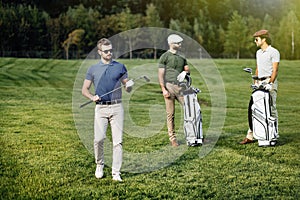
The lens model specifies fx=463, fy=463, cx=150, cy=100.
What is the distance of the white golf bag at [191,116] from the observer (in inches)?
333

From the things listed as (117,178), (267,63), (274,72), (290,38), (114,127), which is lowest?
(290,38)

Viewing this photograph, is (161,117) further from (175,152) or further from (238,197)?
(238,197)

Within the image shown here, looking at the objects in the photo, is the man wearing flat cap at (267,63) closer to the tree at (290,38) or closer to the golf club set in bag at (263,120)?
the golf club set in bag at (263,120)

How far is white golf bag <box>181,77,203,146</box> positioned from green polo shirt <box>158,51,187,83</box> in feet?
0.98

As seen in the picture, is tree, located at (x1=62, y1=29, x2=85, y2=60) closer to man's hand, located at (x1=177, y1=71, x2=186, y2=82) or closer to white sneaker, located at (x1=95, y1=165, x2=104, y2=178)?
man's hand, located at (x1=177, y1=71, x2=186, y2=82)

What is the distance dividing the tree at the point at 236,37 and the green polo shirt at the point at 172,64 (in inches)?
2057

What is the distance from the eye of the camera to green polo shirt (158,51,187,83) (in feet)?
27.3

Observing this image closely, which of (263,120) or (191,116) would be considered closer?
(191,116)

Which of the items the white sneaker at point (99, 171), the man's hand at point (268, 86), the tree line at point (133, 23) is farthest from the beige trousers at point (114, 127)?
the tree line at point (133, 23)

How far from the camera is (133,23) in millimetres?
55469

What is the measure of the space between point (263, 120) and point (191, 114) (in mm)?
1350

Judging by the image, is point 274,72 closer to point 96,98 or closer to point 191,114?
point 191,114

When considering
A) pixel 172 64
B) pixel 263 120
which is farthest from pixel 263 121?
pixel 172 64

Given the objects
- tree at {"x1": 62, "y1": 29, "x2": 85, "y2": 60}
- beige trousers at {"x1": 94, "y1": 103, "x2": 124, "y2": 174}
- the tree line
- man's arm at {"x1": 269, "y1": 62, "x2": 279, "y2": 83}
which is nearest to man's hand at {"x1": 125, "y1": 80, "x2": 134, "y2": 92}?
beige trousers at {"x1": 94, "y1": 103, "x2": 124, "y2": 174}
